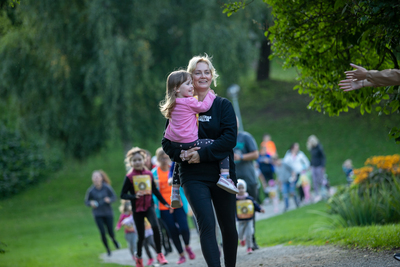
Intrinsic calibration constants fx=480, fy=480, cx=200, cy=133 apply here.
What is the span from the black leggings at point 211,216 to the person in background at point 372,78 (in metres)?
1.54

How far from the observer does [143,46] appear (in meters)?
18.5

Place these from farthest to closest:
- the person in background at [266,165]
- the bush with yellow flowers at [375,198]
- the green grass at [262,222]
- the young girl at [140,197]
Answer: the person in background at [266,165]
the green grass at [262,222]
the bush with yellow flowers at [375,198]
the young girl at [140,197]

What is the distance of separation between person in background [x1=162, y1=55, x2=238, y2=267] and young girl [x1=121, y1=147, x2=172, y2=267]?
2975mm

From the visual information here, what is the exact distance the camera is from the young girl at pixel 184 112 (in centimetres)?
442

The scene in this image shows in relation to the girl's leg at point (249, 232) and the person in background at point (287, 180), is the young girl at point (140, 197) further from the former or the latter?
the person in background at point (287, 180)

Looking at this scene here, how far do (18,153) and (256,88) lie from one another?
17303 millimetres

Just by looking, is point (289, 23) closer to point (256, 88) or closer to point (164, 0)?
point (164, 0)

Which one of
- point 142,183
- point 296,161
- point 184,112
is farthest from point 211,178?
point 296,161

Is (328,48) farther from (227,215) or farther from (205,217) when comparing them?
(205,217)

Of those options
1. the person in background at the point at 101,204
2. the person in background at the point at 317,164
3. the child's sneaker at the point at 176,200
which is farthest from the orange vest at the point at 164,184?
the person in background at the point at 317,164

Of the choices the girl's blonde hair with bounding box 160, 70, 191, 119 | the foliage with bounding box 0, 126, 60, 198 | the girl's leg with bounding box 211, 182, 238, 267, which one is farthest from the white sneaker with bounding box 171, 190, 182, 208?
the foliage with bounding box 0, 126, 60, 198

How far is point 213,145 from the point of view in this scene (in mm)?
4320

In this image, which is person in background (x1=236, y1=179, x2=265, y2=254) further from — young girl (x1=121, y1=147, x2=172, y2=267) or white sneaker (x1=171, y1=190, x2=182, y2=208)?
white sneaker (x1=171, y1=190, x2=182, y2=208)

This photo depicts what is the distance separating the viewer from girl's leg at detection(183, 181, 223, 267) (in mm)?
4172
